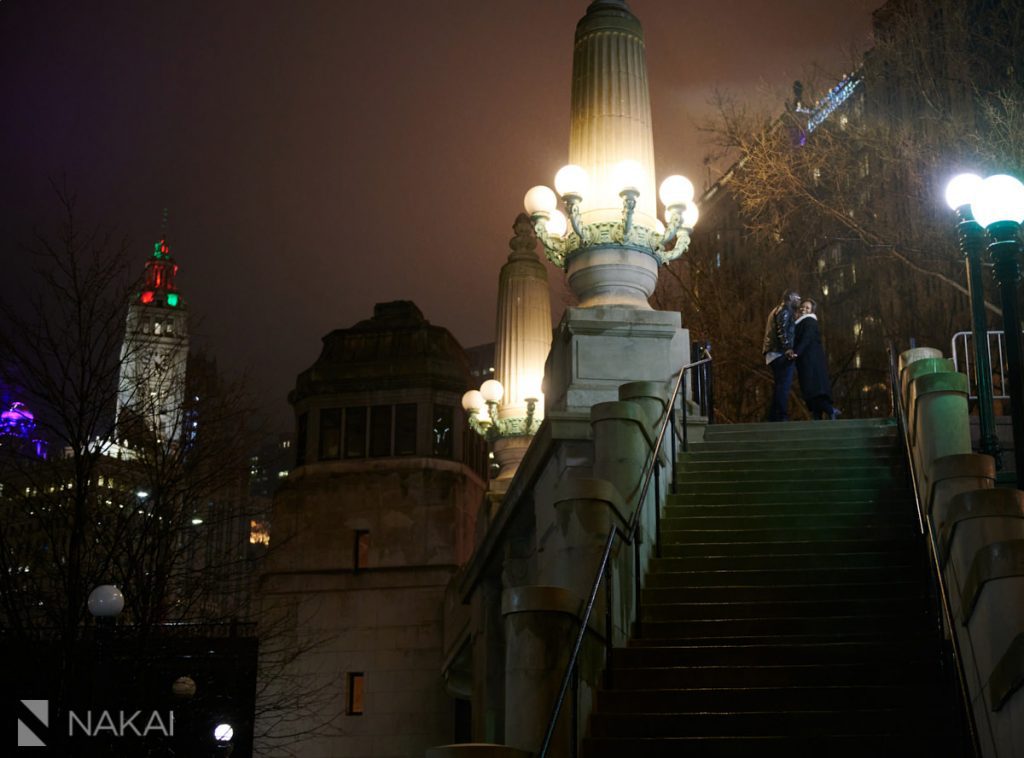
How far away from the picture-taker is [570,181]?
16.3 meters

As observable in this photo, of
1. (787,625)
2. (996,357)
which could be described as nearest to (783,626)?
(787,625)

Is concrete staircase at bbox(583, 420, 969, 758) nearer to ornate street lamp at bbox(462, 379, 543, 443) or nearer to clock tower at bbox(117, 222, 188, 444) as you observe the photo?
clock tower at bbox(117, 222, 188, 444)

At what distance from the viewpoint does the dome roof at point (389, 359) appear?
40.3 metres

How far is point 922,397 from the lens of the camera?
12.4 m

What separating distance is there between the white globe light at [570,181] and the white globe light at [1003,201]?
19.3ft

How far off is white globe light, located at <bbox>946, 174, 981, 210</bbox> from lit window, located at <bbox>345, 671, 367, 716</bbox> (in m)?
26.9

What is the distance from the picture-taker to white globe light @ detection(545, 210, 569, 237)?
1782 centimetres

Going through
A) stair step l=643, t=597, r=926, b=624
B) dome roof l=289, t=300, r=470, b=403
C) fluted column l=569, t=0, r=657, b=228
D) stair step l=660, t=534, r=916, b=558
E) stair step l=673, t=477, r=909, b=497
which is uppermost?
dome roof l=289, t=300, r=470, b=403

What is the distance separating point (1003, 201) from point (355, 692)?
28338 mm

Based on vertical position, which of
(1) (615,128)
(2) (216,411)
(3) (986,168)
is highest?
(3) (986,168)

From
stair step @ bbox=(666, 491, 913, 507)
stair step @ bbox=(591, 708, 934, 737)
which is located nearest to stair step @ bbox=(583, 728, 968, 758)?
stair step @ bbox=(591, 708, 934, 737)

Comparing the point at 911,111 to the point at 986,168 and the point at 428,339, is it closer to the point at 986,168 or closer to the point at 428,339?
the point at 986,168

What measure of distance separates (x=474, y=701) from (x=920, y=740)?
14.7 metres

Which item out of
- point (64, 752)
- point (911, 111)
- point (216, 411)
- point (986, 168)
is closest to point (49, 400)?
point (64, 752)
